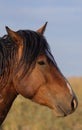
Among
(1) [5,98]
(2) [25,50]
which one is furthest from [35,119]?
(2) [25,50]

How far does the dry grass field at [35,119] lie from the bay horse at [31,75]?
Result: 7599 mm

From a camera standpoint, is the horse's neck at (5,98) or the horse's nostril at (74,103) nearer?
the horse's nostril at (74,103)

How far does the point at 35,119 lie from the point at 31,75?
9106mm

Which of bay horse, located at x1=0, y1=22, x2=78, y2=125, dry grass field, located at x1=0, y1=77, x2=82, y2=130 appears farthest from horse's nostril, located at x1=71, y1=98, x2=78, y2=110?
dry grass field, located at x1=0, y1=77, x2=82, y2=130

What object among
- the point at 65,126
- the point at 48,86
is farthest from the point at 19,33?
the point at 65,126

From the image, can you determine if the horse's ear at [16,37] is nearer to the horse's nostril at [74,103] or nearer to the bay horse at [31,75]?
the bay horse at [31,75]

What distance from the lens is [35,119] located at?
14.0 metres

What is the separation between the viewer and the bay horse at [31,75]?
497 centimetres

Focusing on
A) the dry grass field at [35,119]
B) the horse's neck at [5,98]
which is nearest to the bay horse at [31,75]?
the horse's neck at [5,98]

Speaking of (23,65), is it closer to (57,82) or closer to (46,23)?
(57,82)

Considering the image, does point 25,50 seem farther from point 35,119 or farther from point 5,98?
point 35,119

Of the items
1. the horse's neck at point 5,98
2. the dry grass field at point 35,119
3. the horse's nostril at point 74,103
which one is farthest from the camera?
the dry grass field at point 35,119

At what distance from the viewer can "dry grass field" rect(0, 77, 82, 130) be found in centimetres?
1304

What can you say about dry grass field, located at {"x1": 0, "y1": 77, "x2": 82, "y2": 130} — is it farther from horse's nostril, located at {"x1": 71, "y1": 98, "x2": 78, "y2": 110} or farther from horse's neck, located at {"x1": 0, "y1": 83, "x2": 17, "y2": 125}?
horse's nostril, located at {"x1": 71, "y1": 98, "x2": 78, "y2": 110}
